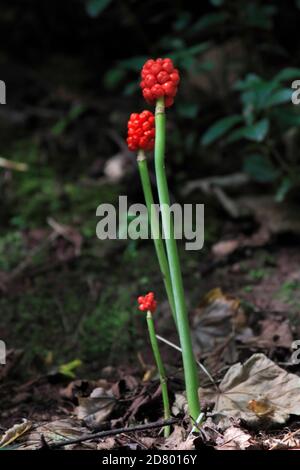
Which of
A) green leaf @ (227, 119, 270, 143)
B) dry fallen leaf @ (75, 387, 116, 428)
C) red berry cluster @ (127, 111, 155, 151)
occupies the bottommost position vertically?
dry fallen leaf @ (75, 387, 116, 428)

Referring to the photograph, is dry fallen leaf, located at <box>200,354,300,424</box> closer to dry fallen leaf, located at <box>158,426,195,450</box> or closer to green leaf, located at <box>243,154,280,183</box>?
dry fallen leaf, located at <box>158,426,195,450</box>

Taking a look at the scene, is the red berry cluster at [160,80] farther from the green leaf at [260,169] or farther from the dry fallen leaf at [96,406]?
the green leaf at [260,169]

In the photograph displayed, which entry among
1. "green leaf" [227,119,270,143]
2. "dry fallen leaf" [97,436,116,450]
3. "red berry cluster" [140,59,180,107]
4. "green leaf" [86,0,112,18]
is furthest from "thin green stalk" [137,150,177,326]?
"green leaf" [86,0,112,18]

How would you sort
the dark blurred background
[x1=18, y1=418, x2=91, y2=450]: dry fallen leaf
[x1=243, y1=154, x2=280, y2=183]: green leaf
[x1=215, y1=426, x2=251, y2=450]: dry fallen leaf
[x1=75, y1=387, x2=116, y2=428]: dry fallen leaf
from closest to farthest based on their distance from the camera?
[x1=215, y1=426, x2=251, y2=450]: dry fallen leaf
[x1=18, y1=418, x2=91, y2=450]: dry fallen leaf
[x1=75, y1=387, x2=116, y2=428]: dry fallen leaf
the dark blurred background
[x1=243, y1=154, x2=280, y2=183]: green leaf

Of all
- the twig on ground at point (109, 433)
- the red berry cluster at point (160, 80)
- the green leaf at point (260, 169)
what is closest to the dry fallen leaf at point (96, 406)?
the twig on ground at point (109, 433)

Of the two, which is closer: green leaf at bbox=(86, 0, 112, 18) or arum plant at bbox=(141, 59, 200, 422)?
arum plant at bbox=(141, 59, 200, 422)

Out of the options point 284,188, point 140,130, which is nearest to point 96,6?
point 284,188
